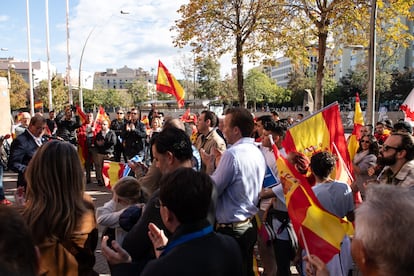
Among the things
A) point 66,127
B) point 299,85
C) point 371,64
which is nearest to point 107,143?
point 66,127

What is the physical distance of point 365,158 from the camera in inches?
220

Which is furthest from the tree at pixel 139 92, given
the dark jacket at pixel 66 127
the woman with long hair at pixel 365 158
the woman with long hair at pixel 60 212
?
the woman with long hair at pixel 60 212

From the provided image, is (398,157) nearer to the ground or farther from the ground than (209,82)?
nearer to the ground

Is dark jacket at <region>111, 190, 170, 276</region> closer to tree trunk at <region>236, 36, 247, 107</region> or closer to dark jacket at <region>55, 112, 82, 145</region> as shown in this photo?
dark jacket at <region>55, 112, 82, 145</region>

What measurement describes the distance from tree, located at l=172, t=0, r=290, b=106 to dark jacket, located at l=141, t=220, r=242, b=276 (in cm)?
1337

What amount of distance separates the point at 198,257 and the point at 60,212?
910 millimetres

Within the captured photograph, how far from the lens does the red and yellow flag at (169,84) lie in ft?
35.7

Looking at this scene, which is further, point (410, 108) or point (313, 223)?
point (410, 108)

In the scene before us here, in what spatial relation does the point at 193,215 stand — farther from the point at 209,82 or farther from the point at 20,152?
the point at 209,82

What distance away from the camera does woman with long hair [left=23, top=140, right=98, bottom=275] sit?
2.15 m

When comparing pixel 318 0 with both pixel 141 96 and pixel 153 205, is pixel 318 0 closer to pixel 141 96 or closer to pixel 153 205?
pixel 153 205

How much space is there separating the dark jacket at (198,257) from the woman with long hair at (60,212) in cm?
67

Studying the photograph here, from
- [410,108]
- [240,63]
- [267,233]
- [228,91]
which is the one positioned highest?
[228,91]

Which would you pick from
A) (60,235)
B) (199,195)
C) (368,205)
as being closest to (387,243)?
(368,205)
